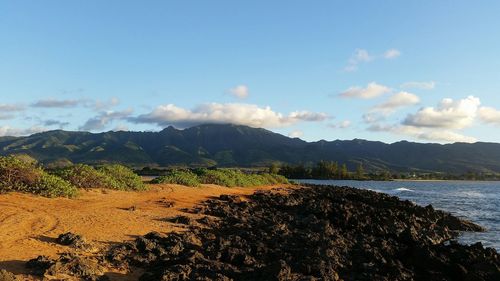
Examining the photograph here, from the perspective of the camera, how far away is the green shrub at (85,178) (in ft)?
76.3

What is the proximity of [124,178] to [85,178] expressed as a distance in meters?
4.67

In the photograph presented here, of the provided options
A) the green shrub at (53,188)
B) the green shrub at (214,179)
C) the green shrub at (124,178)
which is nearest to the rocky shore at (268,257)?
the green shrub at (53,188)

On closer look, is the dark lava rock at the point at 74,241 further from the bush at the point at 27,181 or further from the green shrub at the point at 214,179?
the green shrub at the point at 214,179

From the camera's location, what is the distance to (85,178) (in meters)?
23.7

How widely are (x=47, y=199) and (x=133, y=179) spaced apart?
30.7 feet

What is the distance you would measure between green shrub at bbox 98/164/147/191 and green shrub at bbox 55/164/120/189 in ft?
3.37

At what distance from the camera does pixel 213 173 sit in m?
45.3

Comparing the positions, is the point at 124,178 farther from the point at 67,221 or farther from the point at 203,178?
the point at 203,178

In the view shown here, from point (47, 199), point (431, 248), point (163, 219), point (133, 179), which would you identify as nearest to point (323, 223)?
point (431, 248)

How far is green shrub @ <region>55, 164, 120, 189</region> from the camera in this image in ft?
76.3

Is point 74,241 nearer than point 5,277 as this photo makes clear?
No

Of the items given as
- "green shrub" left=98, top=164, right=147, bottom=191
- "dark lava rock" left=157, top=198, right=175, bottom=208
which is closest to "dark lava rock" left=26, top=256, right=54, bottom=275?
"dark lava rock" left=157, top=198, right=175, bottom=208

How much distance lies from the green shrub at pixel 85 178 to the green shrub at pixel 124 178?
103 centimetres

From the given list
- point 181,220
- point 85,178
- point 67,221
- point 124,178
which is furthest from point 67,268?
point 124,178
